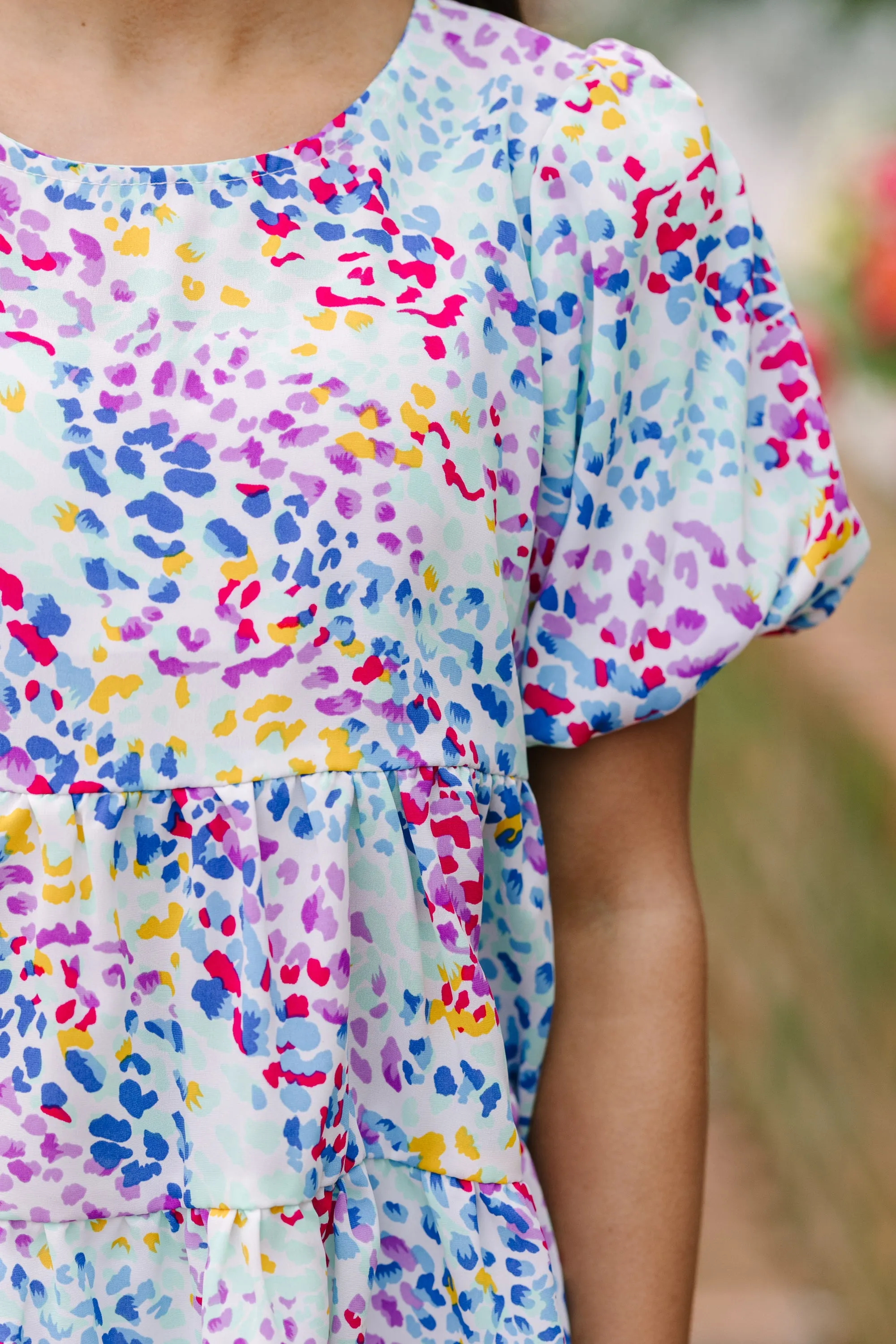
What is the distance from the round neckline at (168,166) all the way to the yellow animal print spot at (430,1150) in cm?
53

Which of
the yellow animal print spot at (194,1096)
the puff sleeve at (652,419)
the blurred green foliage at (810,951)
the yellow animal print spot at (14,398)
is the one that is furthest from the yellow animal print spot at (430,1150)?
the blurred green foliage at (810,951)

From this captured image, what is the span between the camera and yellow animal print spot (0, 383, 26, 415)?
28.8 inches

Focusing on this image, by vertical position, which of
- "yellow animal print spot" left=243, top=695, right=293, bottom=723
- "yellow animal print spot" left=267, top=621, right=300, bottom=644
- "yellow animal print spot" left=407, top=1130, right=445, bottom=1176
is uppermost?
"yellow animal print spot" left=267, top=621, right=300, bottom=644

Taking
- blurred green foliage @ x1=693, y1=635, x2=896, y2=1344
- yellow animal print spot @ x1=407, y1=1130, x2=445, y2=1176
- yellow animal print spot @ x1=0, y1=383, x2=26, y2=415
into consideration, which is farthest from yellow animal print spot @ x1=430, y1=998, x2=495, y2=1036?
blurred green foliage @ x1=693, y1=635, x2=896, y2=1344

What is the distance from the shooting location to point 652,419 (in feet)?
2.90

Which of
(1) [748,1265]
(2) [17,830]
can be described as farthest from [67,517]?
(1) [748,1265]

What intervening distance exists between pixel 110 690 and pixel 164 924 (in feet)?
0.42

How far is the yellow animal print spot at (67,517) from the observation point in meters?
0.74

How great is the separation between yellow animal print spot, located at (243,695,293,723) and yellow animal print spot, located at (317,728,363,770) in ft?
0.08

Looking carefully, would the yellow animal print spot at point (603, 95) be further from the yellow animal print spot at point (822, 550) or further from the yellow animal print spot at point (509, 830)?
the yellow animal print spot at point (509, 830)

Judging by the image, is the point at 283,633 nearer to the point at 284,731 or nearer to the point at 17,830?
the point at 284,731

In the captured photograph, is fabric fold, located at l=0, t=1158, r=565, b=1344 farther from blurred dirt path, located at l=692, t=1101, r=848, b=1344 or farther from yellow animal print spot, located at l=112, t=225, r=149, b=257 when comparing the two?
blurred dirt path, located at l=692, t=1101, r=848, b=1344

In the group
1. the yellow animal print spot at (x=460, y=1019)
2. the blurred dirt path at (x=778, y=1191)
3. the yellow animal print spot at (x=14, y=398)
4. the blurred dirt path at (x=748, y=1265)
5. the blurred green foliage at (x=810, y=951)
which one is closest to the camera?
the yellow animal print spot at (x=14, y=398)

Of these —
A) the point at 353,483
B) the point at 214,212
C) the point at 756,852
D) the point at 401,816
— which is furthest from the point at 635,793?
the point at 756,852
